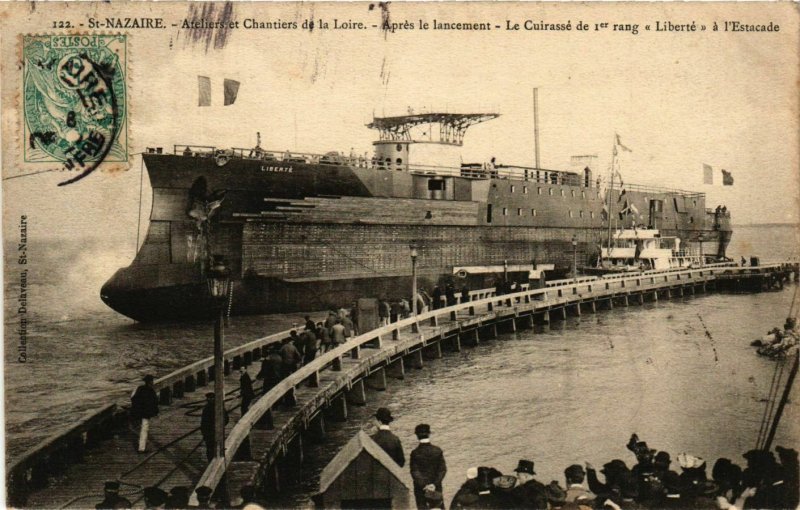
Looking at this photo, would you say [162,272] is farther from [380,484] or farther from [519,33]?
A: [380,484]

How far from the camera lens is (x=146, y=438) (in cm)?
926

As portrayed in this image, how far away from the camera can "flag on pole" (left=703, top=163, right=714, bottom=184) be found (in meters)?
14.3

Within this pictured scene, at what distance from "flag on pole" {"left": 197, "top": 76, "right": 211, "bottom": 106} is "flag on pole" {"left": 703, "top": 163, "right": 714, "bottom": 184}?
1021 centimetres

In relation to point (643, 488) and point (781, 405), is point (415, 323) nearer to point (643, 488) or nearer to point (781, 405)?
point (781, 405)

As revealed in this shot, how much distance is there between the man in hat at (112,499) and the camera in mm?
7633

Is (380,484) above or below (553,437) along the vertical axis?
above

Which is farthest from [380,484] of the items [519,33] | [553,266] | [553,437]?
[553,266]

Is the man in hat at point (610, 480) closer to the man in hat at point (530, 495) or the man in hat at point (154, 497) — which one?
the man in hat at point (530, 495)

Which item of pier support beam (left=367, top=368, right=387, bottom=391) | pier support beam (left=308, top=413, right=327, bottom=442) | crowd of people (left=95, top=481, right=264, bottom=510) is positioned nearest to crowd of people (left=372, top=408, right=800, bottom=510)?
crowd of people (left=95, top=481, right=264, bottom=510)

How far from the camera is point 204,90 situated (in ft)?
39.5

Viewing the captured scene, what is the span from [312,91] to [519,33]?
12.6 ft

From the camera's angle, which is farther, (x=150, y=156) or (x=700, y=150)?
(x=150, y=156)

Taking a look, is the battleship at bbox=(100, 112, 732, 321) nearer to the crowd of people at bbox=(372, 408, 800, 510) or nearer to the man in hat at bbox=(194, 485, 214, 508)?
the crowd of people at bbox=(372, 408, 800, 510)

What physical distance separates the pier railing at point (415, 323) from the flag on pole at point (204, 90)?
5123 mm
